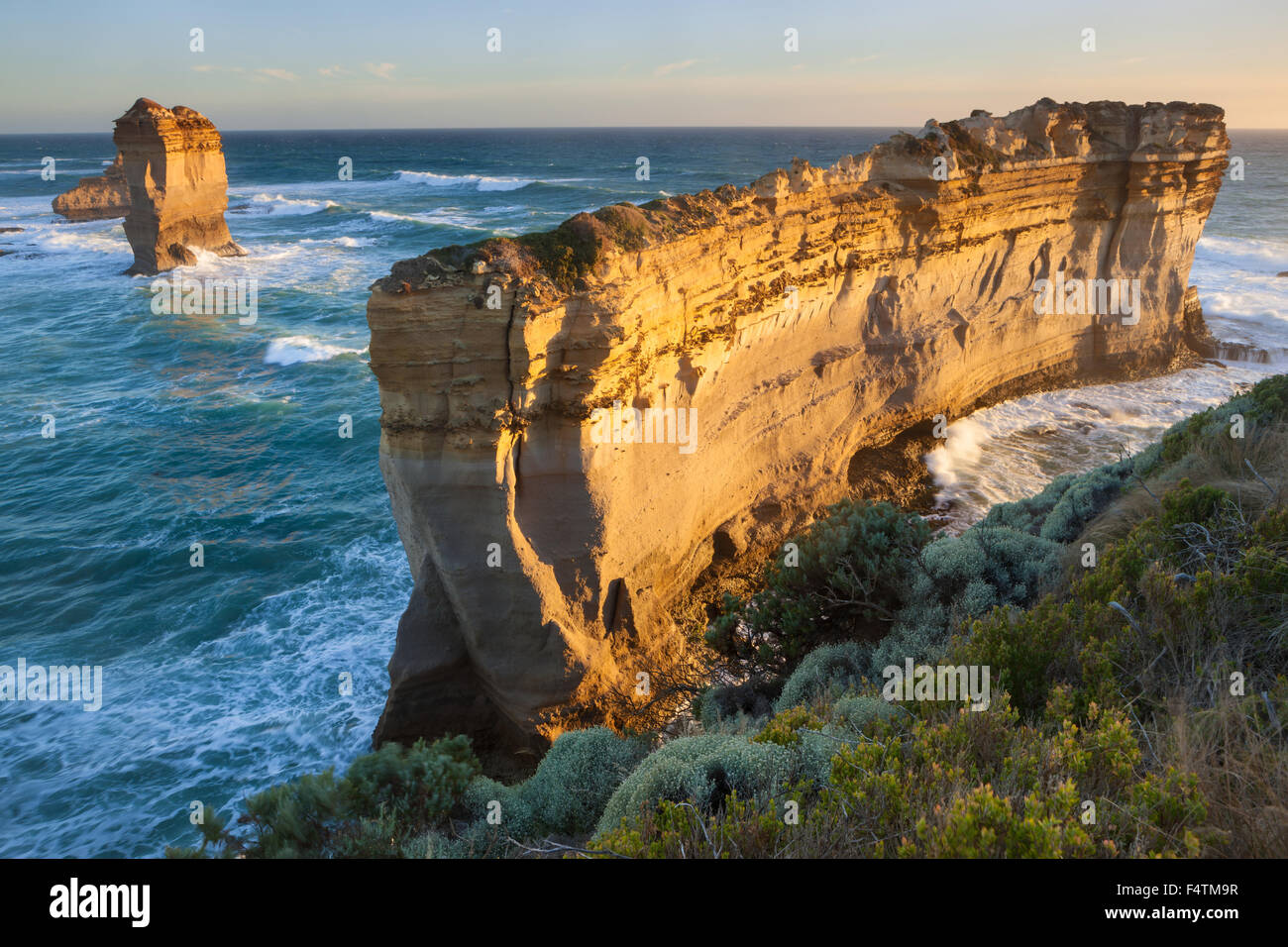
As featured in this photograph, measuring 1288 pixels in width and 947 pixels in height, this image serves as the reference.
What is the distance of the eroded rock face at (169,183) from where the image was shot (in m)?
30.6

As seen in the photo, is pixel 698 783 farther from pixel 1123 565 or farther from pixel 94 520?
pixel 94 520

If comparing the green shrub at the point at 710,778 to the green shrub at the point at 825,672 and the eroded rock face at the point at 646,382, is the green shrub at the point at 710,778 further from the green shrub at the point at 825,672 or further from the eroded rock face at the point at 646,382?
the eroded rock face at the point at 646,382

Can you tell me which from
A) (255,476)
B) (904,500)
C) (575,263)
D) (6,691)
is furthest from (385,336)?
(255,476)

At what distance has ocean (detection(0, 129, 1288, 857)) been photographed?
30.3 ft

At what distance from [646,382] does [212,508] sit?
1052cm

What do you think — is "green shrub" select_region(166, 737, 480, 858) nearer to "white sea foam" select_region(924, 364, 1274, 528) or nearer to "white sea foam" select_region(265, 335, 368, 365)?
"white sea foam" select_region(924, 364, 1274, 528)

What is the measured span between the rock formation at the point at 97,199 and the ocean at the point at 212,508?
15.3 meters

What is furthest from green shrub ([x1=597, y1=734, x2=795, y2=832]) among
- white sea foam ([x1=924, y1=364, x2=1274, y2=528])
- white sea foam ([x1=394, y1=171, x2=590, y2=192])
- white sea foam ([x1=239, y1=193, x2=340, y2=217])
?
white sea foam ([x1=394, y1=171, x2=590, y2=192])

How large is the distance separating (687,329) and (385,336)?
384cm

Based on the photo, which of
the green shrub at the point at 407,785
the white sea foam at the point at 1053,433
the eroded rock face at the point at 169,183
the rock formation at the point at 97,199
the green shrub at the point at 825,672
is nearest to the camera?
the green shrub at the point at 407,785

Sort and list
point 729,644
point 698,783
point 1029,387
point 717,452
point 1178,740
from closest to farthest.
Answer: point 1178,740, point 698,783, point 729,644, point 717,452, point 1029,387

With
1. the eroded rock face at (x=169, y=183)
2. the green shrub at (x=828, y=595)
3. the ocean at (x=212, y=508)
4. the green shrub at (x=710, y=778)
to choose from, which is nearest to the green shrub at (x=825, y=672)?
the green shrub at (x=828, y=595)

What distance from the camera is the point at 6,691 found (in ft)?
33.7

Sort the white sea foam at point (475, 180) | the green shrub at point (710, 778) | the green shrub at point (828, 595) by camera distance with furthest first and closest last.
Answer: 1. the white sea foam at point (475, 180)
2. the green shrub at point (828, 595)
3. the green shrub at point (710, 778)
